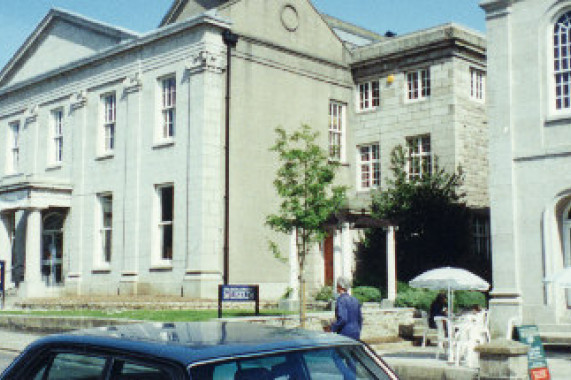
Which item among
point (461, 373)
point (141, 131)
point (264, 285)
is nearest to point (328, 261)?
point (264, 285)

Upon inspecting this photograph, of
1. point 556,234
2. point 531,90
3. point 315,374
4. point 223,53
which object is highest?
point 223,53

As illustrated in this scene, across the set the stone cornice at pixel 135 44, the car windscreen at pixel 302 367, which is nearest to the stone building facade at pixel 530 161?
the stone cornice at pixel 135 44

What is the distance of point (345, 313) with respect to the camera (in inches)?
472

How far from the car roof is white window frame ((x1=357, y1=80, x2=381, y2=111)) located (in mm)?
28403

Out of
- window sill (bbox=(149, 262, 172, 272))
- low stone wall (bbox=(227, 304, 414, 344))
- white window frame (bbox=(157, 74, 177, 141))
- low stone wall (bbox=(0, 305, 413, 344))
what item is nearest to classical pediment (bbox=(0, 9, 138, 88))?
white window frame (bbox=(157, 74, 177, 141))

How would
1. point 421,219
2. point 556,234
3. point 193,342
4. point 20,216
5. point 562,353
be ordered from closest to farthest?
1. point 193,342
2. point 562,353
3. point 556,234
4. point 421,219
5. point 20,216

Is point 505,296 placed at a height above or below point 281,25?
below

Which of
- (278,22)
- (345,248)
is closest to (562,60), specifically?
(345,248)

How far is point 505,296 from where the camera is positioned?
20547 mm

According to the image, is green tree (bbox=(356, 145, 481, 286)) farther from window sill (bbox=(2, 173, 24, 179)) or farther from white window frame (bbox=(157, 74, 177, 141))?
window sill (bbox=(2, 173, 24, 179))

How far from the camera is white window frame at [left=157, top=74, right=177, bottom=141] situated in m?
30.0

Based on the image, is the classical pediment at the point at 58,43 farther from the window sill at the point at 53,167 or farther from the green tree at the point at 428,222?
the green tree at the point at 428,222

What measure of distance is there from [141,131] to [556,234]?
16.9 meters

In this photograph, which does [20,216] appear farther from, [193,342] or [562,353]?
[193,342]
